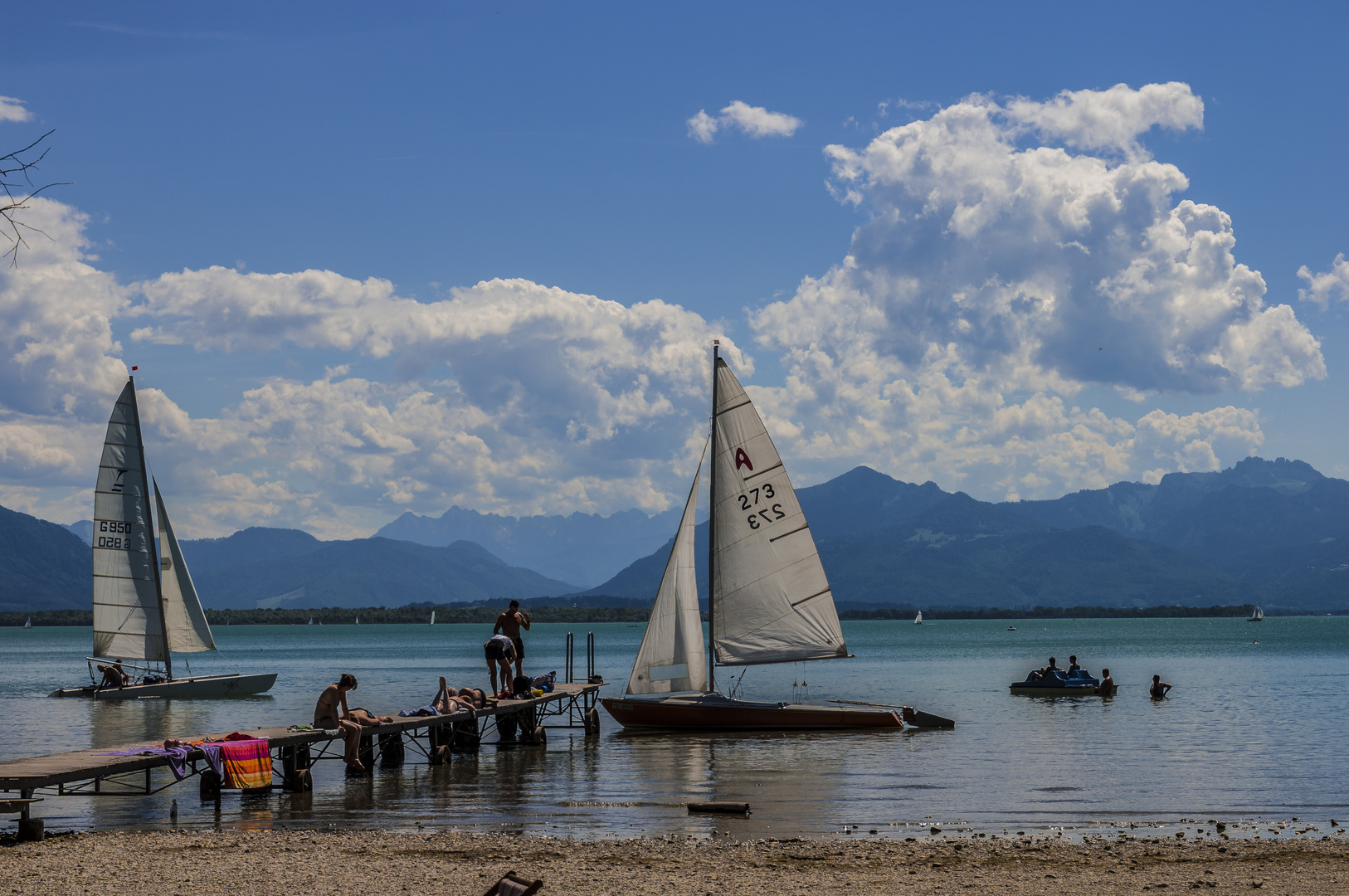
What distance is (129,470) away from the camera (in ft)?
163

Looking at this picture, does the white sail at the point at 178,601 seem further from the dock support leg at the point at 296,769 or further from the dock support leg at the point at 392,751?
the dock support leg at the point at 296,769

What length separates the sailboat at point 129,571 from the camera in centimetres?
4953

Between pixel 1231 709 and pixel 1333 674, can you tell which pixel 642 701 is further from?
pixel 1333 674

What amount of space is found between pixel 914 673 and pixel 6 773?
7287cm

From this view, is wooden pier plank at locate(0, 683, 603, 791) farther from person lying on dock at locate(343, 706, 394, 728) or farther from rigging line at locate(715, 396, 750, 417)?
rigging line at locate(715, 396, 750, 417)

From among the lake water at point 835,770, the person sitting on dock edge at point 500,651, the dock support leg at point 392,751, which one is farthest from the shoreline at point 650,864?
the person sitting on dock edge at point 500,651

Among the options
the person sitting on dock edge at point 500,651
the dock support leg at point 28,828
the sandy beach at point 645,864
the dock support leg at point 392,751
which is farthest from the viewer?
the person sitting on dock edge at point 500,651

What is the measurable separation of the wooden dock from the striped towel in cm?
31

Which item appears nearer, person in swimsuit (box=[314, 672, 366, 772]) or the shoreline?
the shoreline

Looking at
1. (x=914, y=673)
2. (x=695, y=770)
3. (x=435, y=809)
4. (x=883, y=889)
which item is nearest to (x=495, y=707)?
(x=695, y=770)

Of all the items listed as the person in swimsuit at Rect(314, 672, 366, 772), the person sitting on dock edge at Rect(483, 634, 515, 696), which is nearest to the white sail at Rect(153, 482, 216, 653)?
the person sitting on dock edge at Rect(483, 634, 515, 696)

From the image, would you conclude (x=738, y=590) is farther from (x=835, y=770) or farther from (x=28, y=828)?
(x=28, y=828)

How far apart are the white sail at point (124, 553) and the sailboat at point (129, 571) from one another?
34 millimetres

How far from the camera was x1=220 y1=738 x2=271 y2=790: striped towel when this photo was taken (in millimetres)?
23812
